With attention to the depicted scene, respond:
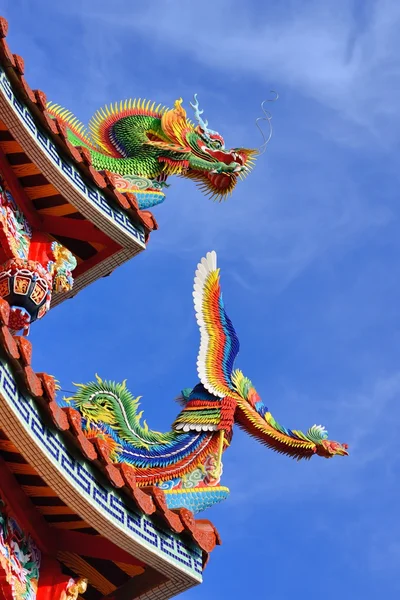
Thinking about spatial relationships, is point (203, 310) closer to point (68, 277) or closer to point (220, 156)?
point (220, 156)

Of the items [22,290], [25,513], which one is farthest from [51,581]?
[22,290]

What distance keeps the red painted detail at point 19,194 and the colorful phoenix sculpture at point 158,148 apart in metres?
2.51

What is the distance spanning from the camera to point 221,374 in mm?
14195

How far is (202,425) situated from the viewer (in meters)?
13.6

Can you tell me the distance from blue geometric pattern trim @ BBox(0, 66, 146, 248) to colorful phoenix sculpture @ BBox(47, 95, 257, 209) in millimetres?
2518

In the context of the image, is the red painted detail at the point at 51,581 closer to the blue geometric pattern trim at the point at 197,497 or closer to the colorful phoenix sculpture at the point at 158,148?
the blue geometric pattern trim at the point at 197,497

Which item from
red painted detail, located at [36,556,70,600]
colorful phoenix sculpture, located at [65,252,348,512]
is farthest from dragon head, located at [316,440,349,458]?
red painted detail, located at [36,556,70,600]

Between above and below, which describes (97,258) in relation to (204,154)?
below

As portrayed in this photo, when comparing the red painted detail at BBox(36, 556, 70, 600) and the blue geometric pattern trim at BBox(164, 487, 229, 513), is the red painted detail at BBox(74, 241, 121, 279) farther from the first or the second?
the red painted detail at BBox(36, 556, 70, 600)

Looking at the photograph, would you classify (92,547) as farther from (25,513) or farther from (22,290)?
(22,290)

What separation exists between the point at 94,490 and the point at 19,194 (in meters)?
3.56

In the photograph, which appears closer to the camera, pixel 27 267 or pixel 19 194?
pixel 27 267

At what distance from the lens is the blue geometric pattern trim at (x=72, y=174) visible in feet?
33.7

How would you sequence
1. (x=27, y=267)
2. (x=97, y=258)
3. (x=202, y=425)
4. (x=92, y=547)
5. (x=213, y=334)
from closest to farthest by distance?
1. (x=92, y=547)
2. (x=27, y=267)
3. (x=97, y=258)
4. (x=202, y=425)
5. (x=213, y=334)
